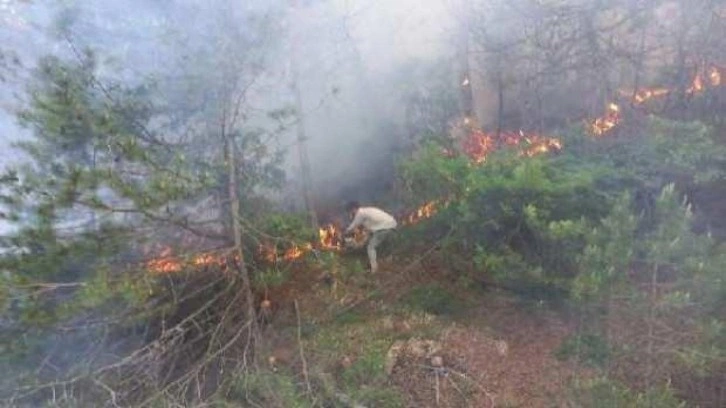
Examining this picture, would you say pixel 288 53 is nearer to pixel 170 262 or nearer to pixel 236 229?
pixel 236 229

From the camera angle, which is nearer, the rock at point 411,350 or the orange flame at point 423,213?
the rock at point 411,350

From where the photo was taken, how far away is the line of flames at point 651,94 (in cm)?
1009

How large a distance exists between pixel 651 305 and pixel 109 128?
5026 mm

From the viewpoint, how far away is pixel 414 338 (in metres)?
7.52

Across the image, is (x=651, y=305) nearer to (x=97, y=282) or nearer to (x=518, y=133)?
(x=97, y=282)

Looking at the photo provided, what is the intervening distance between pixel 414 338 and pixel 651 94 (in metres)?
6.28

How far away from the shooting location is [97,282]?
575 centimetres

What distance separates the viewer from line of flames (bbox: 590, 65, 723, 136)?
10094 mm

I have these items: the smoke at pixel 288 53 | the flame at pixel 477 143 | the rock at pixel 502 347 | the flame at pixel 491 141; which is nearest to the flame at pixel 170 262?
the smoke at pixel 288 53

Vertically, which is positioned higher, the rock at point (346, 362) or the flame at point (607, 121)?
the flame at point (607, 121)

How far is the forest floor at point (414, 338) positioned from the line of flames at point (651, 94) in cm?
317

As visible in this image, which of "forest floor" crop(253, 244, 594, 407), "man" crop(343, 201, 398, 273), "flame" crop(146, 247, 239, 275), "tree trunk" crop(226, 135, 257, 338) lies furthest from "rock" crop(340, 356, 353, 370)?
"man" crop(343, 201, 398, 273)

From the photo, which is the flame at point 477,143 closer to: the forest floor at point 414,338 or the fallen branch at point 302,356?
the forest floor at point 414,338

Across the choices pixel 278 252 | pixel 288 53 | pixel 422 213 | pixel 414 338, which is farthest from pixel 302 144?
pixel 414 338
